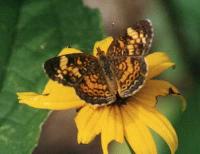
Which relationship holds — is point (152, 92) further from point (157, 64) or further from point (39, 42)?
point (39, 42)

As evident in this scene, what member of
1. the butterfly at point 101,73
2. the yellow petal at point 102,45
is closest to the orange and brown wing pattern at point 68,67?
the butterfly at point 101,73

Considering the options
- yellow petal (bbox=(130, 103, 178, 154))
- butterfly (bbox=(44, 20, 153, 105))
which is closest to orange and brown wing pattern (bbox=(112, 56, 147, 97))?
butterfly (bbox=(44, 20, 153, 105))

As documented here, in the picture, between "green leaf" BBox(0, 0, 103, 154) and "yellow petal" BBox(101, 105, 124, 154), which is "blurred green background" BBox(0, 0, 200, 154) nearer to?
"green leaf" BBox(0, 0, 103, 154)

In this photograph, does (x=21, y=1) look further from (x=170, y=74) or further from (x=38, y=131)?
(x=170, y=74)

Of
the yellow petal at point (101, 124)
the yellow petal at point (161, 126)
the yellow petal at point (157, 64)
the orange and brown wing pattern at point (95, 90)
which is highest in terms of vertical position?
the orange and brown wing pattern at point (95, 90)

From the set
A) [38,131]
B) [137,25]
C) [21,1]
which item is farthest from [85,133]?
[21,1]

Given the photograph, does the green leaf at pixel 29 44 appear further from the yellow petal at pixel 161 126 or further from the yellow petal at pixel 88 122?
the yellow petal at pixel 161 126
